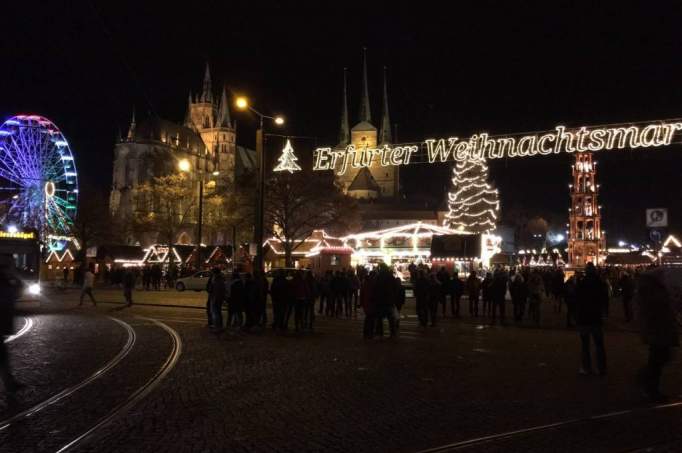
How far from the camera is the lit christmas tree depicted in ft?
241

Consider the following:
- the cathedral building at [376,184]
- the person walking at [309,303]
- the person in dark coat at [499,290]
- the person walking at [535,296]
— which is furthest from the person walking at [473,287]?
the cathedral building at [376,184]

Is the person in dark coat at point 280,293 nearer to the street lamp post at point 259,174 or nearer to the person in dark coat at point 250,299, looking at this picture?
the person in dark coat at point 250,299

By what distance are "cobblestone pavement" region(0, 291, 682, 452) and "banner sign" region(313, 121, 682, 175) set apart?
450 inches

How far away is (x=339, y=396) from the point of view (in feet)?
28.6

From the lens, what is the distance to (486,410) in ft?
25.7

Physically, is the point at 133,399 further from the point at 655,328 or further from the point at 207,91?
the point at 207,91

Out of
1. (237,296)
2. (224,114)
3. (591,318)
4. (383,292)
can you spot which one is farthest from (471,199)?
(224,114)

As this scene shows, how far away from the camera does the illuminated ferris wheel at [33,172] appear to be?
4012cm

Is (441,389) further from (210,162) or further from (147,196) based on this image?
(210,162)

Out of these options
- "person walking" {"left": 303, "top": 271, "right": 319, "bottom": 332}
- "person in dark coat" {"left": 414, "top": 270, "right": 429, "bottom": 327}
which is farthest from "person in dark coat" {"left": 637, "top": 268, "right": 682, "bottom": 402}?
"person in dark coat" {"left": 414, "top": 270, "right": 429, "bottom": 327}

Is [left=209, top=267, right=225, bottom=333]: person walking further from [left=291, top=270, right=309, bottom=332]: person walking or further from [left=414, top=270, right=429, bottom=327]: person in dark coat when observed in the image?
[left=414, top=270, right=429, bottom=327]: person in dark coat

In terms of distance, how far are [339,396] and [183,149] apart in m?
140

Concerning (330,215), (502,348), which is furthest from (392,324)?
(330,215)

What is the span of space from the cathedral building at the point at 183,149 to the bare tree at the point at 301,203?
42052mm
